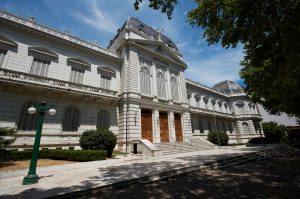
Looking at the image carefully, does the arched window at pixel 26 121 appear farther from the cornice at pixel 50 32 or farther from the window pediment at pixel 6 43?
the cornice at pixel 50 32

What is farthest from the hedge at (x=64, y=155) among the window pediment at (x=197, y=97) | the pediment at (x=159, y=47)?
the window pediment at (x=197, y=97)

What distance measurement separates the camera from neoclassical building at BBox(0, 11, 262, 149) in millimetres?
14883

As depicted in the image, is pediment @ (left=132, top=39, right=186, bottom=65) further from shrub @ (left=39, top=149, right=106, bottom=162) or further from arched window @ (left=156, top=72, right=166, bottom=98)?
shrub @ (left=39, top=149, right=106, bottom=162)

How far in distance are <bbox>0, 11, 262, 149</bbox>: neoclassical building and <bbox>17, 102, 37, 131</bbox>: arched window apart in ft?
0.23

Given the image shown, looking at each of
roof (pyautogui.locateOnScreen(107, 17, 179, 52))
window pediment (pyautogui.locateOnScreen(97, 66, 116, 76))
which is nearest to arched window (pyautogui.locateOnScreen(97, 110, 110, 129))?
window pediment (pyautogui.locateOnScreen(97, 66, 116, 76))

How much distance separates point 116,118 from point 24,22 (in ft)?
44.3

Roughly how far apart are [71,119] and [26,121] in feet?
12.3

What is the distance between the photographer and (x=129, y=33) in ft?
77.2

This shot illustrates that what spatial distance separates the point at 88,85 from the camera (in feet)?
61.0

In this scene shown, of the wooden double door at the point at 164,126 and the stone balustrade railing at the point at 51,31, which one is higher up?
the stone balustrade railing at the point at 51,31

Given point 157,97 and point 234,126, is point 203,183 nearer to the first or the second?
point 157,97

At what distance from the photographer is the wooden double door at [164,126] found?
2216cm

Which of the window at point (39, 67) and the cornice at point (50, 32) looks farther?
the window at point (39, 67)

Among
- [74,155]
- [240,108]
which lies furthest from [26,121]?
[240,108]
